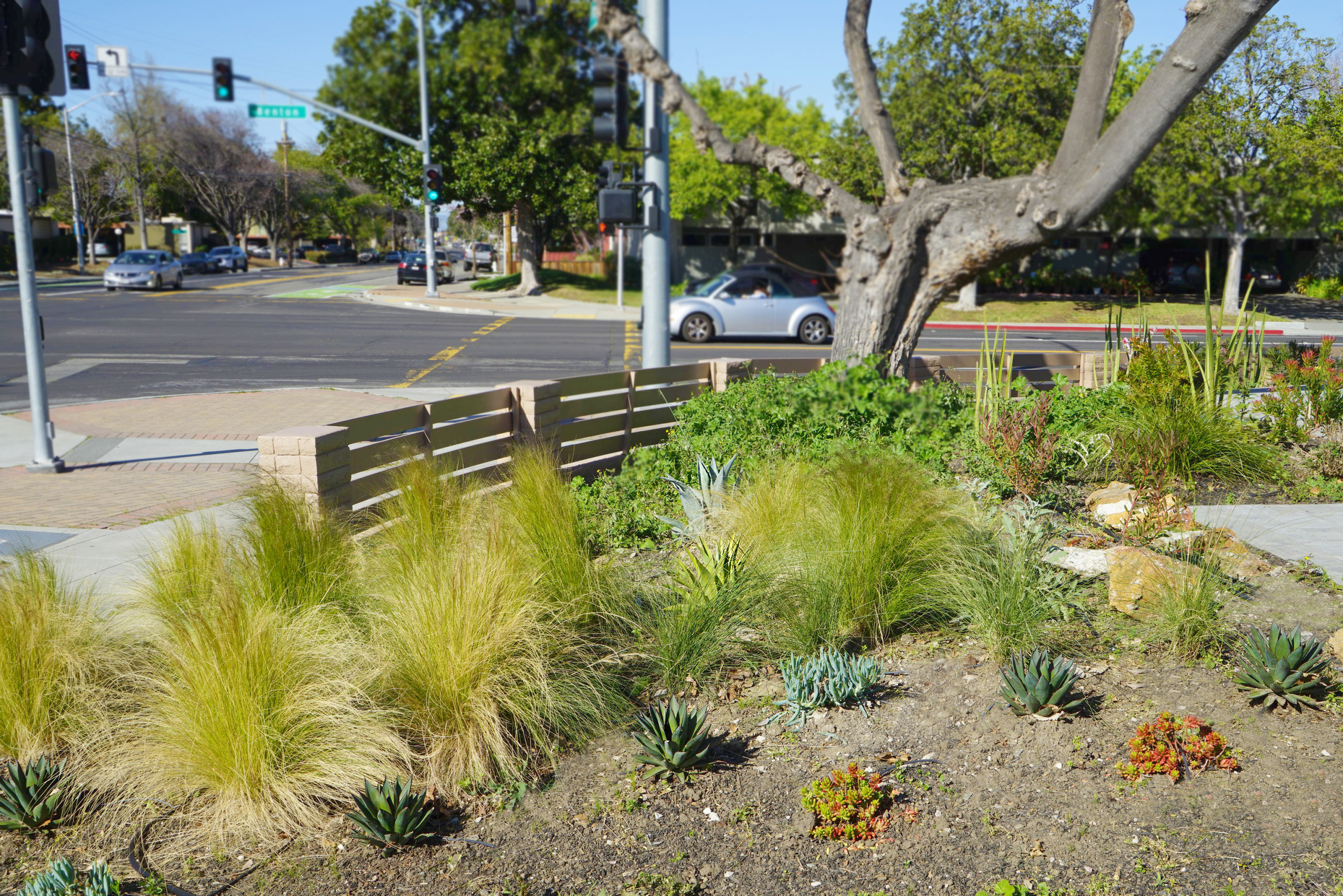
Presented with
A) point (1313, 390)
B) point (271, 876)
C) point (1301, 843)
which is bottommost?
point (271, 876)

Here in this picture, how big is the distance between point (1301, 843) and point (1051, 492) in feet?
11.6

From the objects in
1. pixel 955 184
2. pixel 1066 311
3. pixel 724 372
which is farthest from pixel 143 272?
pixel 955 184

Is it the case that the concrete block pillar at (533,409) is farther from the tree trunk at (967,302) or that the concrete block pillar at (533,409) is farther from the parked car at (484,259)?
the parked car at (484,259)

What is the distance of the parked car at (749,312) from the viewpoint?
21.6m

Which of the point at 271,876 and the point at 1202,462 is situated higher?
the point at 1202,462

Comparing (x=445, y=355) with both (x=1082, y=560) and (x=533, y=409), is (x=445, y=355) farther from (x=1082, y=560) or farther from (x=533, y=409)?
(x=1082, y=560)

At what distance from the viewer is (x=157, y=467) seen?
960cm

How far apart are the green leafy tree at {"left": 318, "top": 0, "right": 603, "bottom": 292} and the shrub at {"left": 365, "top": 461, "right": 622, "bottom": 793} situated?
3152 centimetres

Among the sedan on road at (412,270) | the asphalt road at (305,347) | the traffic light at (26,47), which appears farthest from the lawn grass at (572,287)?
the traffic light at (26,47)

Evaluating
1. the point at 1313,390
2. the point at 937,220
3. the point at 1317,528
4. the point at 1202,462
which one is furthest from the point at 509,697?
the point at 1313,390

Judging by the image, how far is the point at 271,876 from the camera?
3.26 m

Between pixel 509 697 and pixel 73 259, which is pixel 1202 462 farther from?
pixel 73 259

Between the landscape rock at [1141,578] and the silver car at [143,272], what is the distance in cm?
3949

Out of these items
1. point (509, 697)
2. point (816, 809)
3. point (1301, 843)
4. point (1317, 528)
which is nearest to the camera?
point (1301, 843)
